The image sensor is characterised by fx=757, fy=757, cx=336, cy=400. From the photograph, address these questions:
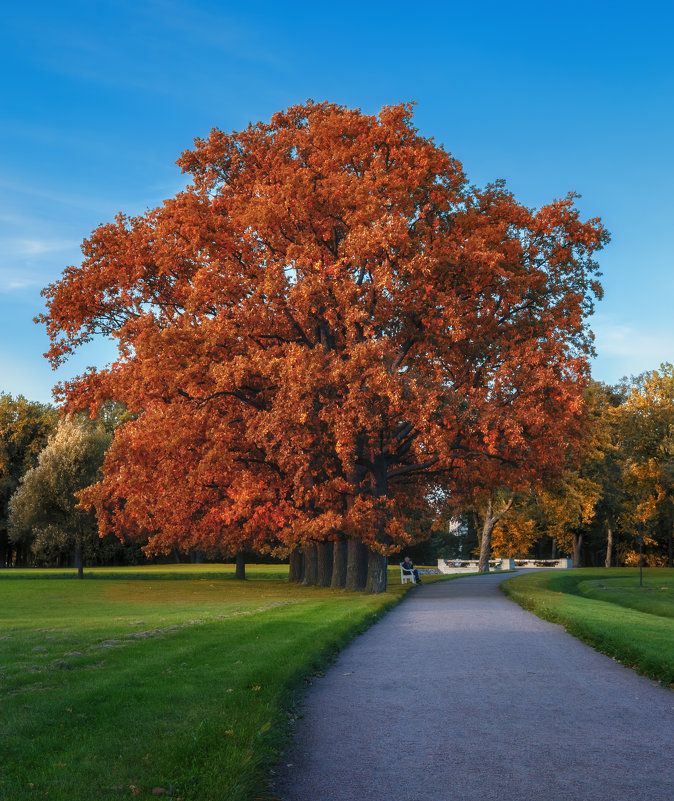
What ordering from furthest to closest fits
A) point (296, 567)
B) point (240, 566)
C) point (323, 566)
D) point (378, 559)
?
1. point (240, 566)
2. point (296, 567)
3. point (323, 566)
4. point (378, 559)

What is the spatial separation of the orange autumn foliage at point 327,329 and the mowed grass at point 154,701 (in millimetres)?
7940

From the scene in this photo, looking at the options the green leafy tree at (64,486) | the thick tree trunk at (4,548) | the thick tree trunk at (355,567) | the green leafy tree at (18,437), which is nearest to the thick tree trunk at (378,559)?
the thick tree trunk at (355,567)

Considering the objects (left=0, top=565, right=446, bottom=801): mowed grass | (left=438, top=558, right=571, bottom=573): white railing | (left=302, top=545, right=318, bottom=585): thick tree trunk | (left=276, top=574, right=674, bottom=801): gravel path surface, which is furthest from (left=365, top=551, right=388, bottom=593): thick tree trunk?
(left=438, top=558, right=571, bottom=573): white railing

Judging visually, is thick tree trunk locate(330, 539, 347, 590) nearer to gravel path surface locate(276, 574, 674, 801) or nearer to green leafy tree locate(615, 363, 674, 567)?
gravel path surface locate(276, 574, 674, 801)

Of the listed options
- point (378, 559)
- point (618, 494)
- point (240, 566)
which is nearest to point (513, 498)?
point (618, 494)

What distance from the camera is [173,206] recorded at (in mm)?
28516

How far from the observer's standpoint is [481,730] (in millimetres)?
7062

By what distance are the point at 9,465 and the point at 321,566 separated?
143 feet

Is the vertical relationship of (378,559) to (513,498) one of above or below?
below

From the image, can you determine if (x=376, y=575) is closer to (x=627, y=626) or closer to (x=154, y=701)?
(x=627, y=626)

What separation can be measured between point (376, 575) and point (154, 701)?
67.3 ft

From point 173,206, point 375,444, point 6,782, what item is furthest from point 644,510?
point 6,782

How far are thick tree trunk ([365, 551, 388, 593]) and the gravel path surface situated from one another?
1496cm

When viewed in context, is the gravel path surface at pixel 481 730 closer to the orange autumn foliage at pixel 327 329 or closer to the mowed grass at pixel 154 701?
the mowed grass at pixel 154 701
